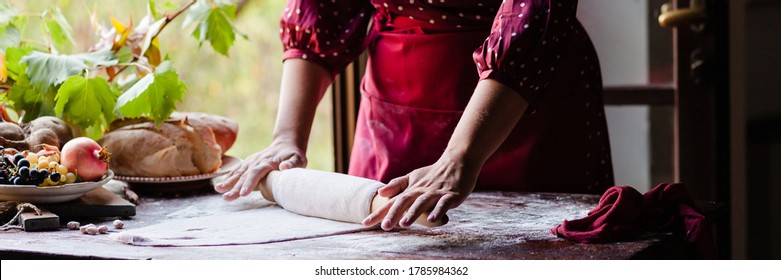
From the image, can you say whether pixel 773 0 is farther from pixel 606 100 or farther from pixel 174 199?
pixel 174 199

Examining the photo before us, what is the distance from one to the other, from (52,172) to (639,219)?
0.86 metres

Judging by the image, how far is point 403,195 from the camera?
4.01 ft

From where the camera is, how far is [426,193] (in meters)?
1.22

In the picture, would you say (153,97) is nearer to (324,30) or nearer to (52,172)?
(52,172)

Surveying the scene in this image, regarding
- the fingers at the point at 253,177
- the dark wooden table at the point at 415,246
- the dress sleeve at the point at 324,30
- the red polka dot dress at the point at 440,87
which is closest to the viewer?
the dark wooden table at the point at 415,246

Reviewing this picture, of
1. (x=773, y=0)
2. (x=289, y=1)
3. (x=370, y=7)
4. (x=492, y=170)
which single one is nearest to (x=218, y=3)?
(x=289, y=1)

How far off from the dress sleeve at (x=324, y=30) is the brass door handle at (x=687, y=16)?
958 mm

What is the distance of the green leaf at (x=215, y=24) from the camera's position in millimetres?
1736

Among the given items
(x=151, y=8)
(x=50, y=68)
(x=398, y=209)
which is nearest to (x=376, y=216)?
(x=398, y=209)

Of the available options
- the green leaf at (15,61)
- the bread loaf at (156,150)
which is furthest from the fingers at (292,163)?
the green leaf at (15,61)

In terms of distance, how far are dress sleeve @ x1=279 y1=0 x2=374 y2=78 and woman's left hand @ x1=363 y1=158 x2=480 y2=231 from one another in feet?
1.65

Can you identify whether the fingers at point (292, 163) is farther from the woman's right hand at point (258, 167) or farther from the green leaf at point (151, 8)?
the green leaf at point (151, 8)

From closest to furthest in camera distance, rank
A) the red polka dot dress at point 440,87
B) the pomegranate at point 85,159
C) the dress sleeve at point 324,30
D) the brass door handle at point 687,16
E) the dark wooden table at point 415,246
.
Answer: the dark wooden table at point 415,246, the pomegranate at point 85,159, the red polka dot dress at point 440,87, the dress sleeve at point 324,30, the brass door handle at point 687,16

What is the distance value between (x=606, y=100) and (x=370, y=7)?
0.95 metres
